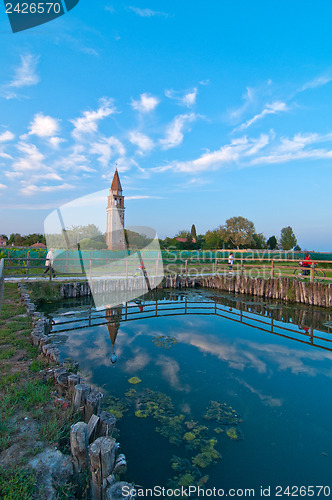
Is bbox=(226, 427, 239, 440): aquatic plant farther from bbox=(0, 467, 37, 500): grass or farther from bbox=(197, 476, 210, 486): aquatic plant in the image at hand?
bbox=(0, 467, 37, 500): grass

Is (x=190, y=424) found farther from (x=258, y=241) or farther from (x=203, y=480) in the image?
(x=258, y=241)

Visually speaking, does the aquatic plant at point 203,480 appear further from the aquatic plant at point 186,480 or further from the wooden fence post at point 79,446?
the wooden fence post at point 79,446

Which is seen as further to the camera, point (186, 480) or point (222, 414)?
point (222, 414)

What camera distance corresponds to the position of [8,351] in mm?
4574

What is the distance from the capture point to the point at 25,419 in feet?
9.37

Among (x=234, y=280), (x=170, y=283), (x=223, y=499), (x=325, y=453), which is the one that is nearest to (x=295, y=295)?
(x=234, y=280)

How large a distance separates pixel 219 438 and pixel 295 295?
1023 cm

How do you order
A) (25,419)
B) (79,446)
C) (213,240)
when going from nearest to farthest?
1. (79,446)
2. (25,419)
3. (213,240)

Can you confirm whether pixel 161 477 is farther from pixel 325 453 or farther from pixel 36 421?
pixel 325 453

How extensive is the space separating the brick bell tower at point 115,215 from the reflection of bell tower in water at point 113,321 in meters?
48.6

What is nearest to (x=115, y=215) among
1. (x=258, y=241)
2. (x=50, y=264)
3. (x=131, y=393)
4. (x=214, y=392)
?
(x=258, y=241)

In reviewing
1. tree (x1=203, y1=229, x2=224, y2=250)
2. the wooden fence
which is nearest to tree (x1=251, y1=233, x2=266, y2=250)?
tree (x1=203, y1=229, x2=224, y2=250)

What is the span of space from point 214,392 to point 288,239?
6650cm

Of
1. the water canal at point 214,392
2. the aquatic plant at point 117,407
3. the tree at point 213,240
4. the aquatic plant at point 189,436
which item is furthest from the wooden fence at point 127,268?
the tree at point 213,240
